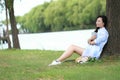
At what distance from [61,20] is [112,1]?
39454 millimetres

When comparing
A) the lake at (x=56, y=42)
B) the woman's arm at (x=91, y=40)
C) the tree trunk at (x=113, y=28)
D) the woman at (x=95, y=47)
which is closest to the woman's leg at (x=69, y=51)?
the woman at (x=95, y=47)

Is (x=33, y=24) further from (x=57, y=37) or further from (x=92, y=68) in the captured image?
(x=92, y=68)

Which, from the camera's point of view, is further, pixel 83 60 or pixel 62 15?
pixel 62 15

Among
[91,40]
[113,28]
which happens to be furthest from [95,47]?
[113,28]

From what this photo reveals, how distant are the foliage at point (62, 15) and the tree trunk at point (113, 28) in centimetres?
3398

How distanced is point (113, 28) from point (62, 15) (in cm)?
4081

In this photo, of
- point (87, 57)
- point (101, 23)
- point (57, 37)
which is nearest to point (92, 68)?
point (87, 57)

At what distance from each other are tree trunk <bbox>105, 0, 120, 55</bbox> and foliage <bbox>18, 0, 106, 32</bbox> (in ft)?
111

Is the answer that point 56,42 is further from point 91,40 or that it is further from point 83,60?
point 83,60

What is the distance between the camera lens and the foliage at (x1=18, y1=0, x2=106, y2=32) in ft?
153

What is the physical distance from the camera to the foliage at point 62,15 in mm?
46500

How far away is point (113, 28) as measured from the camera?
10469 millimetres

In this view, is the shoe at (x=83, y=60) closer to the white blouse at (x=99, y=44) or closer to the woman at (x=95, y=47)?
the woman at (x=95, y=47)

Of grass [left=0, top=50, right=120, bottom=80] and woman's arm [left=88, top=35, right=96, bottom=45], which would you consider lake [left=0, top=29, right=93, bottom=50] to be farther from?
grass [left=0, top=50, right=120, bottom=80]
